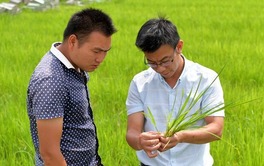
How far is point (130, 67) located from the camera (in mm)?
4145

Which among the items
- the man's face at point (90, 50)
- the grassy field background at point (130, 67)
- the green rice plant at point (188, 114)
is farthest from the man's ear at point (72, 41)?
the grassy field background at point (130, 67)

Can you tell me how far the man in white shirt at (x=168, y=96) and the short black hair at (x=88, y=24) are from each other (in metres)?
0.15

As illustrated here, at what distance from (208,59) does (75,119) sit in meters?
2.91

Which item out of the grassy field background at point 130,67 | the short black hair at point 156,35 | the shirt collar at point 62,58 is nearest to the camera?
the shirt collar at point 62,58

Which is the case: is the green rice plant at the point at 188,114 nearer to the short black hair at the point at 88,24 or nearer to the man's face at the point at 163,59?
the man's face at the point at 163,59

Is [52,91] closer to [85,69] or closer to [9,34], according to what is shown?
[85,69]

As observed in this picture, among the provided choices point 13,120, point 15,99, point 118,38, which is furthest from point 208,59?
point 13,120

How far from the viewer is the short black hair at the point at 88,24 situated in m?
1.55

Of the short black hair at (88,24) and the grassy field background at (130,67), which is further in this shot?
the grassy field background at (130,67)

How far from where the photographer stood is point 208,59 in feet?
14.3

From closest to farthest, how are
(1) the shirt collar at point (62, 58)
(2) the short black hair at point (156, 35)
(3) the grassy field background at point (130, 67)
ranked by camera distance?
(1) the shirt collar at point (62, 58) < (2) the short black hair at point (156, 35) < (3) the grassy field background at point (130, 67)

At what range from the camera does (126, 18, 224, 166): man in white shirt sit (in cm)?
168

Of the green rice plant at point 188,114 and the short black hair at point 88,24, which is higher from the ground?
the short black hair at point 88,24

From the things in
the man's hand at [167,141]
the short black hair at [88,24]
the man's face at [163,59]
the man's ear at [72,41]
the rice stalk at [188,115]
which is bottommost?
the man's hand at [167,141]
